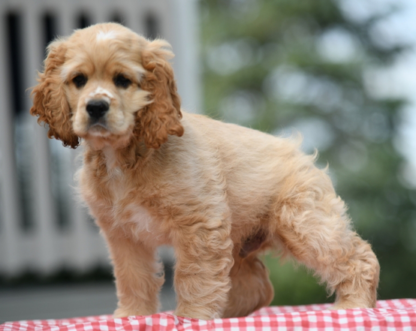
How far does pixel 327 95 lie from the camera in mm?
11984

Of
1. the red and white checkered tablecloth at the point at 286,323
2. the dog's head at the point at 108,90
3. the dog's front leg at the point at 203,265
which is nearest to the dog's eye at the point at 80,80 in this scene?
the dog's head at the point at 108,90

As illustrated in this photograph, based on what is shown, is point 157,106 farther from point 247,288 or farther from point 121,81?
point 247,288

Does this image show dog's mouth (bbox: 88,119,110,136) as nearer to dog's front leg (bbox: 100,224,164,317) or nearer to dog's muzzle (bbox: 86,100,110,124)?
dog's muzzle (bbox: 86,100,110,124)

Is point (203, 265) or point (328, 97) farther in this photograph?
point (328, 97)

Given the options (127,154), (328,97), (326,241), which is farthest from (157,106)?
(328,97)

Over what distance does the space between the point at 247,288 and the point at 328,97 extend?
9385 millimetres

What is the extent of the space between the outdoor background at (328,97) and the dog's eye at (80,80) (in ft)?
25.4

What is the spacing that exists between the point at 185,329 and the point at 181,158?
850 millimetres

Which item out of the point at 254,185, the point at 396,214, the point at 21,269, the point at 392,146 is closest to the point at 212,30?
the point at 392,146

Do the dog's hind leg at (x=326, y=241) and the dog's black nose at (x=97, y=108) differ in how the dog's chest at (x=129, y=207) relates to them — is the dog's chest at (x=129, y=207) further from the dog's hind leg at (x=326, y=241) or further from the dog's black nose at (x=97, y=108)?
the dog's hind leg at (x=326, y=241)

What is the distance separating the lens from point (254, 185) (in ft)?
9.76

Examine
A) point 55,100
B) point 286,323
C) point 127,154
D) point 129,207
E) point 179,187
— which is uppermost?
point 55,100

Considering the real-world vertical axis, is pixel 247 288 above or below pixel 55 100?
below

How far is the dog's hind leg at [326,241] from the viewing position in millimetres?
2869
